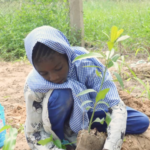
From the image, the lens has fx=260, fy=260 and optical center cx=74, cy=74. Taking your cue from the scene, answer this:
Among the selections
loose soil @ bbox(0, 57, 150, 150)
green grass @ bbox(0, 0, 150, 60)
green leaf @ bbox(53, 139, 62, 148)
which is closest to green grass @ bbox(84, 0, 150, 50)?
green grass @ bbox(0, 0, 150, 60)

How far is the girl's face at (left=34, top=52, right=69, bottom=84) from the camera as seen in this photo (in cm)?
153

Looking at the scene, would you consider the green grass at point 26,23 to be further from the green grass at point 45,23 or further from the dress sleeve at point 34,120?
the dress sleeve at point 34,120

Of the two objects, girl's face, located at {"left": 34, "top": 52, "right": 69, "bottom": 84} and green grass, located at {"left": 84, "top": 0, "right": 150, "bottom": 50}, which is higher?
girl's face, located at {"left": 34, "top": 52, "right": 69, "bottom": 84}

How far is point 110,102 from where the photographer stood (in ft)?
5.27

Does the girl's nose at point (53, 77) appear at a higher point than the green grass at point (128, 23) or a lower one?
higher

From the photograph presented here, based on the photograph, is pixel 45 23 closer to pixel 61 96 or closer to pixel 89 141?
pixel 61 96

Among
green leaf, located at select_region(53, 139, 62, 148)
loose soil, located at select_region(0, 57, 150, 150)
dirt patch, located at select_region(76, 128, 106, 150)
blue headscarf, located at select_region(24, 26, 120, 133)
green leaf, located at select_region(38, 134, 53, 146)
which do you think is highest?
blue headscarf, located at select_region(24, 26, 120, 133)

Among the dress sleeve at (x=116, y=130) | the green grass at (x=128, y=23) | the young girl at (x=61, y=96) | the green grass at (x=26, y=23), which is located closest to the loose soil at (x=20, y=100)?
the young girl at (x=61, y=96)

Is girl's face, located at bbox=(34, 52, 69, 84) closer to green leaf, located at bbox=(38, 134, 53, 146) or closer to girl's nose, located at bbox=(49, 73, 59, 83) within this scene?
girl's nose, located at bbox=(49, 73, 59, 83)

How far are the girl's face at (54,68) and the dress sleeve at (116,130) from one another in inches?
15.1

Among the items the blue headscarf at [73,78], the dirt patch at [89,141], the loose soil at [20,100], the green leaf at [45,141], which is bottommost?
the loose soil at [20,100]

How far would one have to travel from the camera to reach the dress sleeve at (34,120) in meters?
1.72

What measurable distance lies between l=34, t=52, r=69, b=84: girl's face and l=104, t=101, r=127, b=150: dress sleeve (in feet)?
1.26

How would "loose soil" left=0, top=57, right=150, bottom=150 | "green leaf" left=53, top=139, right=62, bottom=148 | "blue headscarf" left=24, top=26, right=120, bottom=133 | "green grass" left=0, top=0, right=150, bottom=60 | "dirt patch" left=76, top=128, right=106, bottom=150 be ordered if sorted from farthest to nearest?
"green grass" left=0, top=0, right=150, bottom=60 → "loose soil" left=0, top=57, right=150, bottom=150 → "green leaf" left=53, top=139, right=62, bottom=148 → "blue headscarf" left=24, top=26, right=120, bottom=133 → "dirt patch" left=76, top=128, right=106, bottom=150
